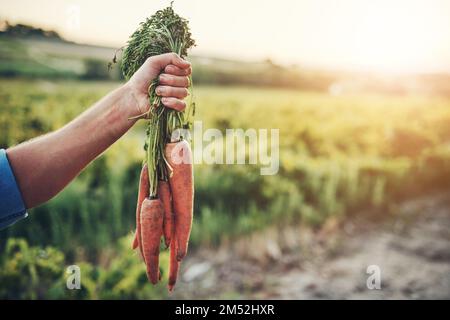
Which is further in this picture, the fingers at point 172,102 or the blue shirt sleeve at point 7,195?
the fingers at point 172,102

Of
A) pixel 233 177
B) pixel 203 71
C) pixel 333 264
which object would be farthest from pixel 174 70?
pixel 203 71

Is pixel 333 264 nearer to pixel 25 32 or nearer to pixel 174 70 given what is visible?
pixel 174 70

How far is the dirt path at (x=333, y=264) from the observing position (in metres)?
2.89

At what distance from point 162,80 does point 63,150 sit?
16.8 inches

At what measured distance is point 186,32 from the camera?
1811 mm

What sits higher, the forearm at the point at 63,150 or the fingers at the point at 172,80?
the fingers at the point at 172,80

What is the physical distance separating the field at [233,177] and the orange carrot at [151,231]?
603 mm

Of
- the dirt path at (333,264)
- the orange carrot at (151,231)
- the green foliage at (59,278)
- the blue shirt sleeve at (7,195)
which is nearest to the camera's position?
the blue shirt sleeve at (7,195)

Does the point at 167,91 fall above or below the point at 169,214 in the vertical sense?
above

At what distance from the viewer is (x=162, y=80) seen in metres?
1.71

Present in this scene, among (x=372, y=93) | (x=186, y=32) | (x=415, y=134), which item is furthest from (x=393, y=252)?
(x=186, y=32)

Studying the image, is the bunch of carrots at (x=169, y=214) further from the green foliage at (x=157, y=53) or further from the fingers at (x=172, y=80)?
the fingers at (x=172, y=80)

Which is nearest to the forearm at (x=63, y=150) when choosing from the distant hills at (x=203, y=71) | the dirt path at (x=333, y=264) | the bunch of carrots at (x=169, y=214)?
the bunch of carrots at (x=169, y=214)

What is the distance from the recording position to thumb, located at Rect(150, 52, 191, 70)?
5.54ft
